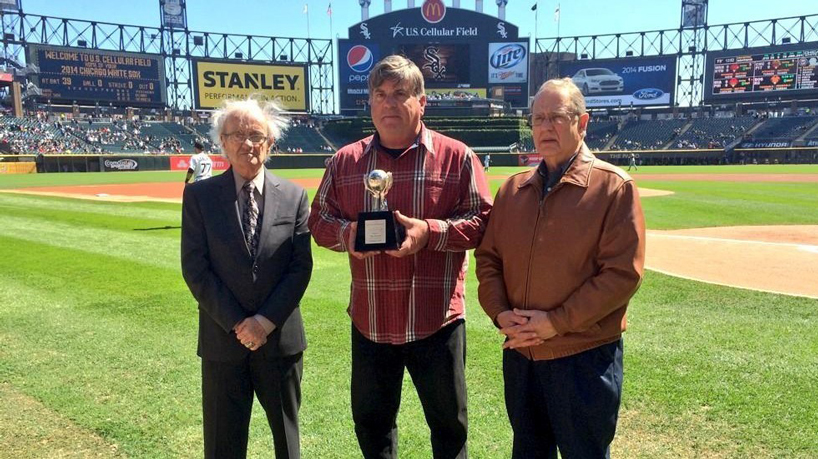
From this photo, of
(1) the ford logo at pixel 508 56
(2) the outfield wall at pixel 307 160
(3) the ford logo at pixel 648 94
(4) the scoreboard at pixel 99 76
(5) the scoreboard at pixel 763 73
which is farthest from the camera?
(3) the ford logo at pixel 648 94

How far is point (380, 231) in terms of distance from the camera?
2.58 m

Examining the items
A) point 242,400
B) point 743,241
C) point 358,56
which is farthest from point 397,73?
point 358,56

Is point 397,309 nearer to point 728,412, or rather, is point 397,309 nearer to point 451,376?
point 451,376

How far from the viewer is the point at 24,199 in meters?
20.3

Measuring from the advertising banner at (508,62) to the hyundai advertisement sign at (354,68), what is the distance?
14318 mm

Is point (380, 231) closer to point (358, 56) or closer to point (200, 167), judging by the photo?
point (200, 167)

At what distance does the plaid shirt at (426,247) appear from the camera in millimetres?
2793

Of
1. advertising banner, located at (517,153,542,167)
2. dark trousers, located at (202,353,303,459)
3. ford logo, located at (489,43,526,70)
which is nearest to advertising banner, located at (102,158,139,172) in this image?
advertising banner, located at (517,153,542,167)

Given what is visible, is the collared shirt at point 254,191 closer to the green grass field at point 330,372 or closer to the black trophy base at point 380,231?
the black trophy base at point 380,231

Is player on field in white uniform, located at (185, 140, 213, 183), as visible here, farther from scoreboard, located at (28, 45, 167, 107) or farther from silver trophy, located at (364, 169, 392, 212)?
scoreboard, located at (28, 45, 167, 107)

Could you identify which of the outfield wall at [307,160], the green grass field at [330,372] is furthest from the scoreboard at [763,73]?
the green grass field at [330,372]

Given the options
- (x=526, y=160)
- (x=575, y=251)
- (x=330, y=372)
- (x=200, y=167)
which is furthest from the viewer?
(x=526, y=160)

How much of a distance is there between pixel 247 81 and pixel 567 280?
74.2m

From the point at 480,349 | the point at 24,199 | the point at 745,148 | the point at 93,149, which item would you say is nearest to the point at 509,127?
the point at 745,148
